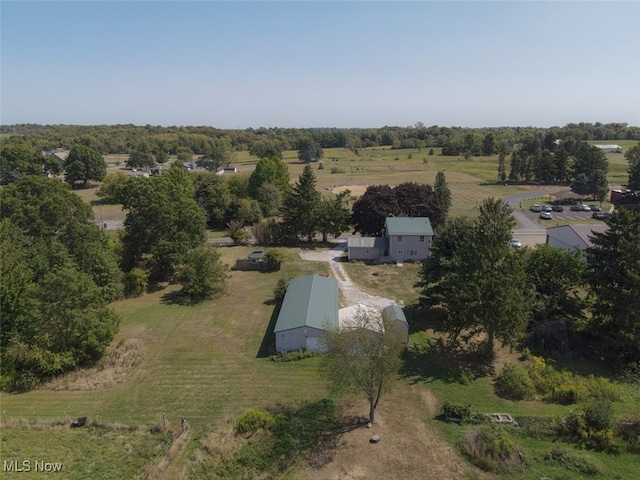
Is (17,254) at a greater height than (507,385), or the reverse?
(17,254)

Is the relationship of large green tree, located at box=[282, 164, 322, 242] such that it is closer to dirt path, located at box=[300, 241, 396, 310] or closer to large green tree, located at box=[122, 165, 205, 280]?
dirt path, located at box=[300, 241, 396, 310]

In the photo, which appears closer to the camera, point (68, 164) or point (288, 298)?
point (288, 298)

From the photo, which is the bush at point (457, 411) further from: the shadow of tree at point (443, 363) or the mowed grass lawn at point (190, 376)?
the mowed grass lawn at point (190, 376)

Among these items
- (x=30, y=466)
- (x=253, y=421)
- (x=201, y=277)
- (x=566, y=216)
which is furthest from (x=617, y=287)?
(x=566, y=216)

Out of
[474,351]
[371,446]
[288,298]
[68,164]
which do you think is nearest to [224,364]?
[288,298]

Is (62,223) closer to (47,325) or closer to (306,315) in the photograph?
(47,325)

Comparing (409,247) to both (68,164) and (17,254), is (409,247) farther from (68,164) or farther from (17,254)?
(68,164)

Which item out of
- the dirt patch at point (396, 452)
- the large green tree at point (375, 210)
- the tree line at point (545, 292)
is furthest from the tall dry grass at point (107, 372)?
the large green tree at point (375, 210)
